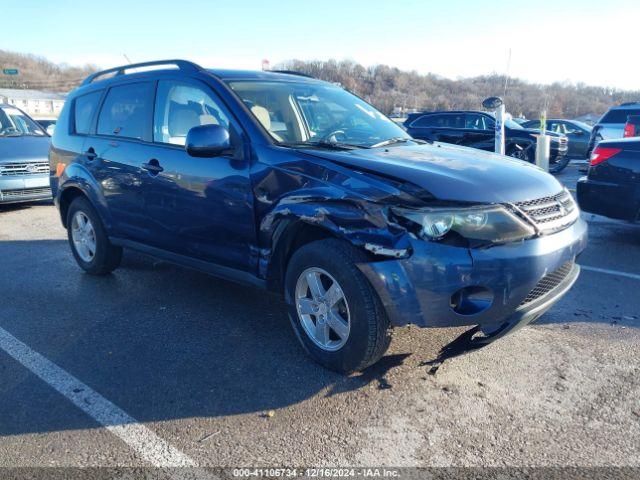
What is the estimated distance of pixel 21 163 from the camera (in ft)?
30.1

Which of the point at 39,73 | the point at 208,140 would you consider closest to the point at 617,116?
the point at 208,140

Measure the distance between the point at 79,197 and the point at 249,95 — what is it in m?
2.44

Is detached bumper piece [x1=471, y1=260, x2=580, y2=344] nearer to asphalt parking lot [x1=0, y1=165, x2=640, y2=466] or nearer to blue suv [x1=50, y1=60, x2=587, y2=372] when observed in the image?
blue suv [x1=50, y1=60, x2=587, y2=372]

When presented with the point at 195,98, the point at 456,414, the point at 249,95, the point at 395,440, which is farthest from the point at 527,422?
the point at 195,98

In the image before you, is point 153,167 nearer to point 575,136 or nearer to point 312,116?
point 312,116

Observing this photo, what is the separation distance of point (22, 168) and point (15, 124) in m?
1.56

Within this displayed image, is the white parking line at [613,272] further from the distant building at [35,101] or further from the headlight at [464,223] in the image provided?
the distant building at [35,101]

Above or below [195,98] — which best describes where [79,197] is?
below

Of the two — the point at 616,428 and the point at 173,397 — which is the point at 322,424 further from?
the point at 616,428

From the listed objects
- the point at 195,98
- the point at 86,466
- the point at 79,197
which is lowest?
the point at 86,466

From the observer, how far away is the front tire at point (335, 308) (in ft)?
10.1

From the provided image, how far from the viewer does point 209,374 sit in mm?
3398

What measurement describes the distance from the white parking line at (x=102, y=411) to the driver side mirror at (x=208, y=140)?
1.63m

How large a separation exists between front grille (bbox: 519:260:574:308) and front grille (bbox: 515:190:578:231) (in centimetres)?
25
